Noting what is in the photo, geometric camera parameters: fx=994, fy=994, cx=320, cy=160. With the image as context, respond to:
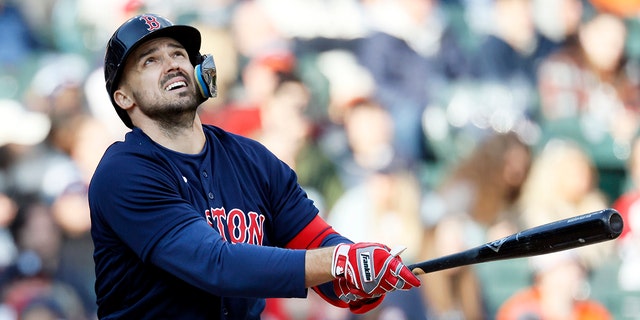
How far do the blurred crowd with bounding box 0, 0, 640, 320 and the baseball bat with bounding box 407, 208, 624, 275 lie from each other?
376cm

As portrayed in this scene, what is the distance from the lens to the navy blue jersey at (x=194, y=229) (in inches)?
118

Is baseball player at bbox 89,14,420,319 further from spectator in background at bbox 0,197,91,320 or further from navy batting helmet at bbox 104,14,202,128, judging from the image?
spectator in background at bbox 0,197,91,320

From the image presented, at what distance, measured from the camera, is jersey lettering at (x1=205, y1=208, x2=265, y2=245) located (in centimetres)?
333

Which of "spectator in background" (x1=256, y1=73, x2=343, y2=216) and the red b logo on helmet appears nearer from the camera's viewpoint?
the red b logo on helmet

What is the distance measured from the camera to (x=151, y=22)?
11.4ft

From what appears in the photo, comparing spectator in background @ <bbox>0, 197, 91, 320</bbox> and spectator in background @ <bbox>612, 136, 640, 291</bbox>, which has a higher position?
spectator in background @ <bbox>612, 136, 640, 291</bbox>

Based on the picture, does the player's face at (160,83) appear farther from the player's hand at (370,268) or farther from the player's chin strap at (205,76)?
the player's hand at (370,268)

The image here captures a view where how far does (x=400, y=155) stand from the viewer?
295 inches

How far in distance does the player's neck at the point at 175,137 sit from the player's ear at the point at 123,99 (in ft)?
0.36

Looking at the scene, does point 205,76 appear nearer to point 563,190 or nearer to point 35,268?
point 35,268

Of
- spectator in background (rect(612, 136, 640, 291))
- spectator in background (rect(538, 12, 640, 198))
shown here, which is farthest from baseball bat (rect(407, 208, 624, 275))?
spectator in background (rect(612, 136, 640, 291))

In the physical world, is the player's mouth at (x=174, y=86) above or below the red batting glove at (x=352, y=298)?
above

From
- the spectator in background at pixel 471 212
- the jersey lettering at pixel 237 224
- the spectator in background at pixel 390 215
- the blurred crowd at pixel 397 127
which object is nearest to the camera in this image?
the jersey lettering at pixel 237 224

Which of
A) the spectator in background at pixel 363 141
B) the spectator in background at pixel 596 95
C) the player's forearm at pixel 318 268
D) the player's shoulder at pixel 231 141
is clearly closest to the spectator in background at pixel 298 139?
the spectator in background at pixel 363 141
